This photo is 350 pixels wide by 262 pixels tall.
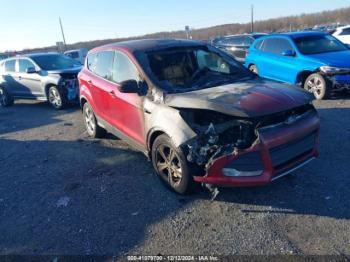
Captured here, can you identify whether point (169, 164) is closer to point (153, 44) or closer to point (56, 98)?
point (153, 44)

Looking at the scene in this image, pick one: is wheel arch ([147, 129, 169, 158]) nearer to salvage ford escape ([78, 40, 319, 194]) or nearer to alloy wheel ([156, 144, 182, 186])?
salvage ford escape ([78, 40, 319, 194])

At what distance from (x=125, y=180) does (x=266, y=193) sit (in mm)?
2003

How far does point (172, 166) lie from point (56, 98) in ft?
24.3

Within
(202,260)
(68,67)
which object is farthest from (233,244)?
(68,67)

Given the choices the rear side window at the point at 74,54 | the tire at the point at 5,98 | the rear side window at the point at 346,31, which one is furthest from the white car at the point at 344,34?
the rear side window at the point at 74,54

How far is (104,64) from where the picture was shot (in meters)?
5.82

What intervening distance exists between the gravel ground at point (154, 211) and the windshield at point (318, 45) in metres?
3.53

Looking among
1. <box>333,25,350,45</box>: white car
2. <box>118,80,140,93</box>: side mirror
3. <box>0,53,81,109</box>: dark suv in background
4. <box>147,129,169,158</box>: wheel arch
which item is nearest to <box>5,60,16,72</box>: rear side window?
<box>0,53,81,109</box>: dark suv in background

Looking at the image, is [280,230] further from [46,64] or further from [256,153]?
[46,64]

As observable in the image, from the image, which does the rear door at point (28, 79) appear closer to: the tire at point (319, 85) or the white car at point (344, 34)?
the tire at point (319, 85)

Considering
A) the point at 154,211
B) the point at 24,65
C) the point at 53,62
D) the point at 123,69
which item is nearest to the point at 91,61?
the point at 123,69

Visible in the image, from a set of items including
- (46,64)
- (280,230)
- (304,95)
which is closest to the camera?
(280,230)

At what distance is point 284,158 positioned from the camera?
374cm

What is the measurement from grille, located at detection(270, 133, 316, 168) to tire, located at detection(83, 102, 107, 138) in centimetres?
397
